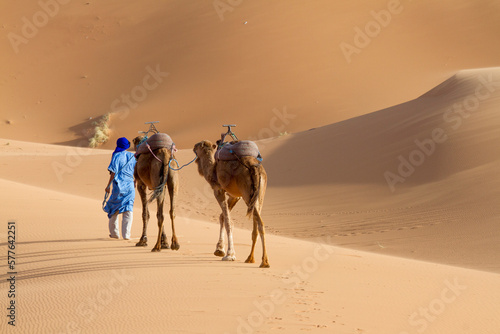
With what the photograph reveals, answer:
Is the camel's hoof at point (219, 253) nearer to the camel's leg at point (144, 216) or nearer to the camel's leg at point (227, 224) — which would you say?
the camel's leg at point (227, 224)

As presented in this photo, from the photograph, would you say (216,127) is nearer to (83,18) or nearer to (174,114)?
(174,114)

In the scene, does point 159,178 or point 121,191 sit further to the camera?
point 121,191

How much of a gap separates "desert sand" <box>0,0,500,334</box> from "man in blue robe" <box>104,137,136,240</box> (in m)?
0.44

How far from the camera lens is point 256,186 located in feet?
27.3

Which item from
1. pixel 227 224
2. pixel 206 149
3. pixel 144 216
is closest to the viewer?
pixel 227 224

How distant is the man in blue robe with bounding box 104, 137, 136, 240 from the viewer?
35.6 ft

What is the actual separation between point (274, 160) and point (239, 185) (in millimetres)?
15077

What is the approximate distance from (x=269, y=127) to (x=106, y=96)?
44.5 ft

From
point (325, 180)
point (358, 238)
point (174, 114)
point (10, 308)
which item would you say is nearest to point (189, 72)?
point (174, 114)

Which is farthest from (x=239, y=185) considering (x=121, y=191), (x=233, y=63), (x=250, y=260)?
(x=233, y=63)

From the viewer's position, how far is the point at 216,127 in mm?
37562

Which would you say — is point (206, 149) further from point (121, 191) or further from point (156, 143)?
point (121, 191)

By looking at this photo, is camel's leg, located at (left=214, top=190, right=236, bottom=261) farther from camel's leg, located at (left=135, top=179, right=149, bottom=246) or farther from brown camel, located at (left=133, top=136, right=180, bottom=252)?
camel's leg, located at (left=135, top=179, right=149, bottom=246)

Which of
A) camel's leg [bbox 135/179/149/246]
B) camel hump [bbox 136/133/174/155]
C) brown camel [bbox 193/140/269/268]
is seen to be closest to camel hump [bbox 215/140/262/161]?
brown camel [bbox 193/140/269/268]
